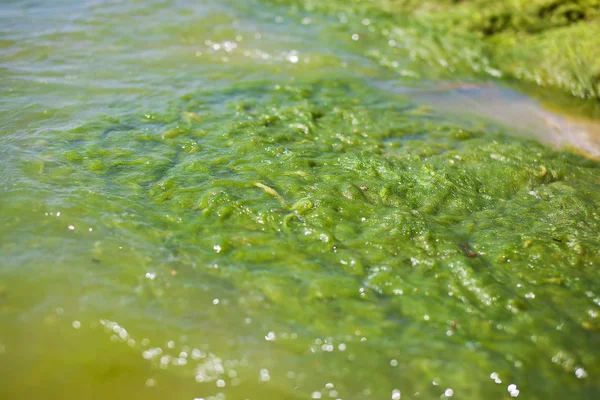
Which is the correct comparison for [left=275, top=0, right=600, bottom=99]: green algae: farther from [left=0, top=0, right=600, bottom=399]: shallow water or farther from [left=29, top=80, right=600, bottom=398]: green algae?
[left=29, top=80, right=600, bottom=398]: green algae

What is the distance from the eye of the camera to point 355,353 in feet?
9.73

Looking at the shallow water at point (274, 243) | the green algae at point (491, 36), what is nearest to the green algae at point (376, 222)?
the shallow water at point (274, 243)

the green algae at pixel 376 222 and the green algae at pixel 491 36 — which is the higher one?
the green algae at pixel 491 36

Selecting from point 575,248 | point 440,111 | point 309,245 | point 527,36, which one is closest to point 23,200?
point 309,245

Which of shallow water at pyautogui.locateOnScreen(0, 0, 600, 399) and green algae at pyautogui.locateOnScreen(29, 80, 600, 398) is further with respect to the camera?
green algae at pyautogui.locateOnScreen(29, 80, 600, 398)

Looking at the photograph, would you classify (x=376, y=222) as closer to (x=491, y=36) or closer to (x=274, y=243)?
(x=274, y=243)

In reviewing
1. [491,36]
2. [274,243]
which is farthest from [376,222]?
[491,36]

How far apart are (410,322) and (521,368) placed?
26.1 inches

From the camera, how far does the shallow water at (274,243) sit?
113 inches

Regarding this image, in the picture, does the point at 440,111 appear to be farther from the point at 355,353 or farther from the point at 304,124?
the point at 355,353

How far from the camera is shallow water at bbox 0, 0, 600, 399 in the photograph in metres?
2.87

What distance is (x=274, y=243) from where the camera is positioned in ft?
12.2

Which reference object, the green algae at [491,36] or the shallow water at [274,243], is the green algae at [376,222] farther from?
the green algae at [491,36]

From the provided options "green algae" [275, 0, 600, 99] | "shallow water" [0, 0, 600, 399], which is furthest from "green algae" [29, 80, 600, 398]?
"green algae" [275, 0, 600, 99]
